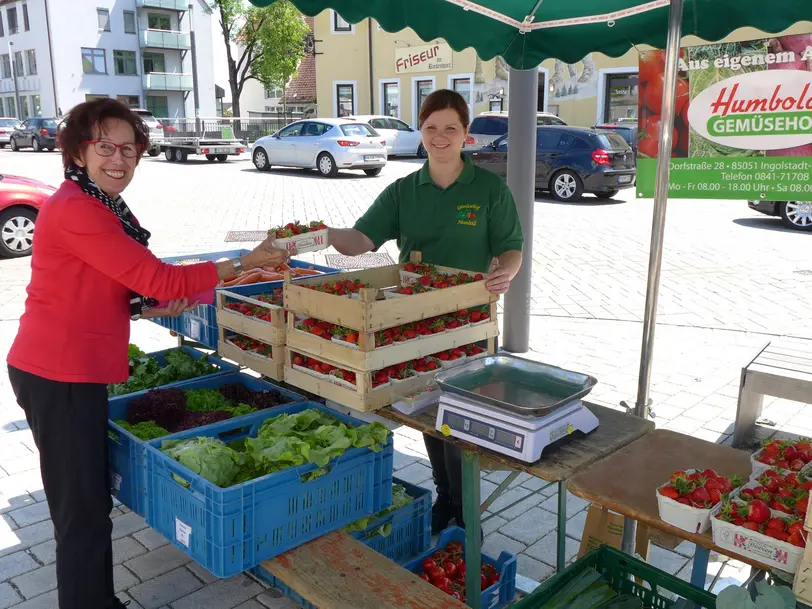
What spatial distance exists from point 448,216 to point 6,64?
56.0m

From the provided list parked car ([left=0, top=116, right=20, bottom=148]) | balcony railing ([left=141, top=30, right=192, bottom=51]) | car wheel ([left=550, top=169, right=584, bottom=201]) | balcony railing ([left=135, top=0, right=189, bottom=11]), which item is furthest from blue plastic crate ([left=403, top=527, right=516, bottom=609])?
balcony railing ([left=135, top=0, right=189, bottom=11])

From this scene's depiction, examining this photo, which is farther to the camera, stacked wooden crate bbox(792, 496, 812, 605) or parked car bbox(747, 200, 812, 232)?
parked car bbox(747, 200, 812, 232)

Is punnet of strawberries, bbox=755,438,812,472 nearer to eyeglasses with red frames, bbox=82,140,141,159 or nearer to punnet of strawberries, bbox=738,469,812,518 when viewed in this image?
punnet of strawberries, bbox=738,469,812,518

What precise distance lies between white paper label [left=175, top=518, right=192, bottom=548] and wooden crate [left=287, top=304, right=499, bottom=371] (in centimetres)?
86

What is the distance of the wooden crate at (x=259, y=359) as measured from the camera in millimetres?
3383

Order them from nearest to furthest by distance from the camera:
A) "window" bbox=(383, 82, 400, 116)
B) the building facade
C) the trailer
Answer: the building facade, the trailer, "window" bbox=(383, 82, 400, 116)

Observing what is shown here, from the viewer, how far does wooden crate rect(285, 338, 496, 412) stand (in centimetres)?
293

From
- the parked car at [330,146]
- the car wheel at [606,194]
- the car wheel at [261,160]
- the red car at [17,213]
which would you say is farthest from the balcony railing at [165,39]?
the red car at [17,213]

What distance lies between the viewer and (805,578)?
6.44ft

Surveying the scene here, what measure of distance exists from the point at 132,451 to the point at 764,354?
4173 millimetres

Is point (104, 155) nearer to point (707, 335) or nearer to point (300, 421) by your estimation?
point (300, 421)

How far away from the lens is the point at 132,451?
318 centimetres

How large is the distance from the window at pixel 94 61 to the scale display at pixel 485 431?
49.7 meters

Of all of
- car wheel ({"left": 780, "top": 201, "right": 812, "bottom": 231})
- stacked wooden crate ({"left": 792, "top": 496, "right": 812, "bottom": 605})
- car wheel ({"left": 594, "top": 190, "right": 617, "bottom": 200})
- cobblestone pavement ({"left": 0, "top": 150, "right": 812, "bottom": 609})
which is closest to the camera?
stacked wooden crate ({"left": 792, "top": 496, "right": 812, "bottom": 605})
